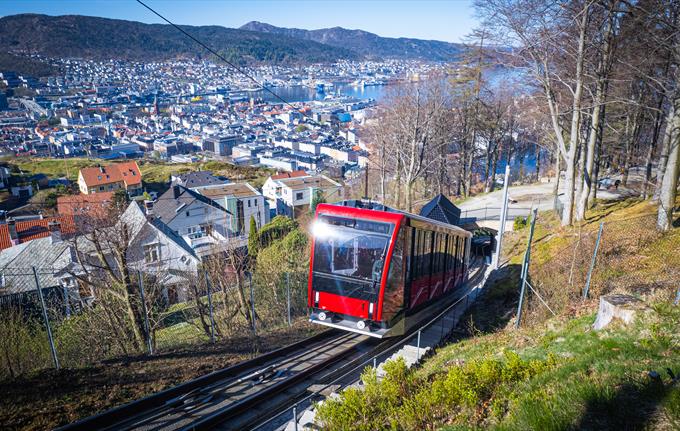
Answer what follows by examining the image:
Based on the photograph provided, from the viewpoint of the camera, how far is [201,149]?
11588cm

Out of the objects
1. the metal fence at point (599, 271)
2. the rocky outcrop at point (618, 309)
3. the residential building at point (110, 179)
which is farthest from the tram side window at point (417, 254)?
the residential building at point (110, 179)

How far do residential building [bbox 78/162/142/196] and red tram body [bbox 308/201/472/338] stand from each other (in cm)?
5678

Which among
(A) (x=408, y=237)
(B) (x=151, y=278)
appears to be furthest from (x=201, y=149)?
(A) (x=408, y=237)

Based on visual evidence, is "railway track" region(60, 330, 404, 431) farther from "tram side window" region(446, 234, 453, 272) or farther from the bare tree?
the bare tree

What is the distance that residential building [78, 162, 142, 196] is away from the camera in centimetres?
5831

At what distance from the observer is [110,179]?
60.2 m

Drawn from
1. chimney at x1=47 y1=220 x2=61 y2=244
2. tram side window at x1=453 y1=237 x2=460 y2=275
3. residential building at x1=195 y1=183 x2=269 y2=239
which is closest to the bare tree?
tram side window at x1=453 y1=237 x2=460 y2=275

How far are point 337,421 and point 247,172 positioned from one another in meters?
69.4

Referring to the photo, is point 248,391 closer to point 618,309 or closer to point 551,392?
point 551,392

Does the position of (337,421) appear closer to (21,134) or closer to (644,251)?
(644,251)

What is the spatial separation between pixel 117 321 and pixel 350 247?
7633mm

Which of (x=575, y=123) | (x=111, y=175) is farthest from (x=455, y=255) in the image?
(x=111, y=175)

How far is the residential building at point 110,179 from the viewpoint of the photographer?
5831 centimetres

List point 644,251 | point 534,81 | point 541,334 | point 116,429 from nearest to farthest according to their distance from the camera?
point 116,429 → point 541,334 → point 644,251 → point 534,81
